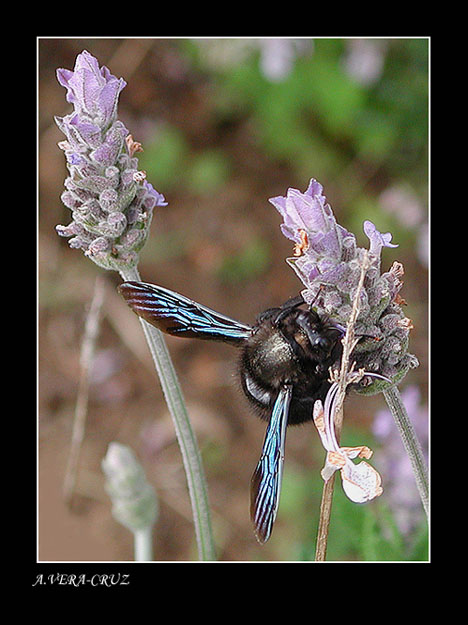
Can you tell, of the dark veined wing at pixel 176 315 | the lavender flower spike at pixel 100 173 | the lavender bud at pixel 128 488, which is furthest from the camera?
the lavender bud at pixel 128 488

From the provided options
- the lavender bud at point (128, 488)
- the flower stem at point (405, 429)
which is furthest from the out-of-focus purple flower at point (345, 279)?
the lavender bud at point (128, 488)

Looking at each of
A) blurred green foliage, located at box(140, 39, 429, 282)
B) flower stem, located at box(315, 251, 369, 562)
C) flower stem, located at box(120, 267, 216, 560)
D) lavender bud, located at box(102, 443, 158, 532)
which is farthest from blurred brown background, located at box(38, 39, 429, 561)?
flower stem, located at box(315, 251, 369, 562)

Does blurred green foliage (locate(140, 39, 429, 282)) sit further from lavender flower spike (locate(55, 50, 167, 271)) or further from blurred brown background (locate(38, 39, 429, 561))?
lavender flower spike (locate(55, 50, 167, 271))

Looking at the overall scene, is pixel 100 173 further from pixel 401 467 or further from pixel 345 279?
pixel 401 467

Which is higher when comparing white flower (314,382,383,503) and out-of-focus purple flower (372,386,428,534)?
out-of-focus purple flower (372,386,428,534)

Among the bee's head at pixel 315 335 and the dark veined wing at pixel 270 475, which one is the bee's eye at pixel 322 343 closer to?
the bee's head at pixel 315 335

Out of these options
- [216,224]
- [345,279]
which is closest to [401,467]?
[345,279]
